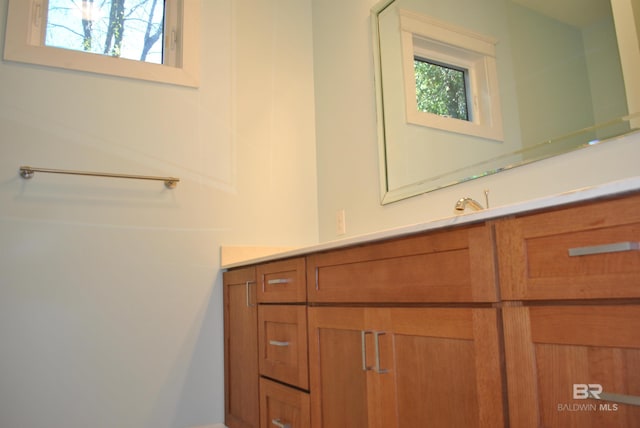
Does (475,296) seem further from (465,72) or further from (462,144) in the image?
(465,72)

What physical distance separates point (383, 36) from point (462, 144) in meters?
0.77

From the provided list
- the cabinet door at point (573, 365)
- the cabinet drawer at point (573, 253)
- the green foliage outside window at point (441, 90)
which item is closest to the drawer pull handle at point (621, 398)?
the cabinet door at point (573, 365)

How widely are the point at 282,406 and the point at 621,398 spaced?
1233 millimetres

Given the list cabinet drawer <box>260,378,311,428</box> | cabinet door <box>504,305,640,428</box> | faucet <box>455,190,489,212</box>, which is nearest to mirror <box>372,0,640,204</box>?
faucet <box>455,190,489,212</box>

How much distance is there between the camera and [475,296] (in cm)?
102

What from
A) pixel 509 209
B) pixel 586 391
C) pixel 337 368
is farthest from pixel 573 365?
pixel 337 368

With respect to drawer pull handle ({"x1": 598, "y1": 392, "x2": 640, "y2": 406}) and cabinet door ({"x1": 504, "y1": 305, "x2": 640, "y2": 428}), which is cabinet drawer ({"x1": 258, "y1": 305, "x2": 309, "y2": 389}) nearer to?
cabinet door ({"x1": 504, "y1": 305, "x2": 640, "y2": 428})

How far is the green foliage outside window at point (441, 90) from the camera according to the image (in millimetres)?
1935

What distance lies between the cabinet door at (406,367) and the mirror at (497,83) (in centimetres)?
73

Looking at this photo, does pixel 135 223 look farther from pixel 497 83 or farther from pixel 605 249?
pixel 605 249

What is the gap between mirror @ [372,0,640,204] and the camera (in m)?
1.40

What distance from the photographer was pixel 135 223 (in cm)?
233

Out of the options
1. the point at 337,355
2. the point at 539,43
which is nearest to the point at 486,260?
the point at 337,355

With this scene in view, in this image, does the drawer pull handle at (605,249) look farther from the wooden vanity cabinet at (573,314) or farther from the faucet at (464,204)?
the faucet at (464,204)
